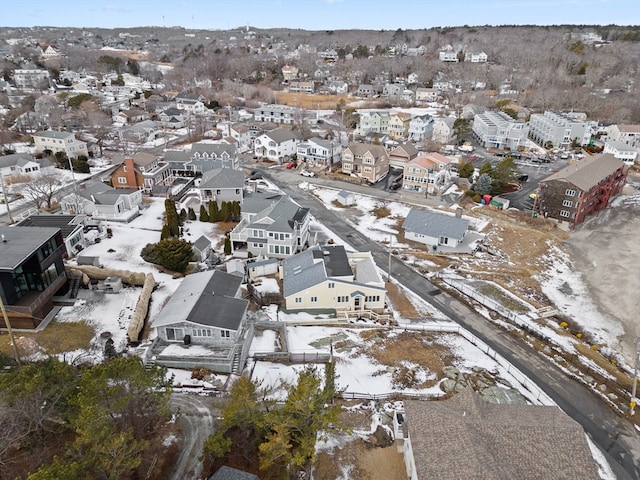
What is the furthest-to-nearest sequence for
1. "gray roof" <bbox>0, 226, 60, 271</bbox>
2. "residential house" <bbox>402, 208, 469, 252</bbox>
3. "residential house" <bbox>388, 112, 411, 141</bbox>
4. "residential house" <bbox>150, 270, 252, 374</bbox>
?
"residential house" <bbox>388, 112, 411, 141</bbox>
"residential house" <bbox>402, 208, 469, 252</bbox>
"gray roof" <bbox>0, 226, 60, 271</bbox>
"residential house" <bbox>150, 270, 252, 374</bbox>

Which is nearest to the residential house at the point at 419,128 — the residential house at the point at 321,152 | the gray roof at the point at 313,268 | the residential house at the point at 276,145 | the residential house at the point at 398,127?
the residential house at the point at 398,127

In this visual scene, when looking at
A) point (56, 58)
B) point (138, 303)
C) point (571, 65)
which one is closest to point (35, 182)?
point (138, 303)

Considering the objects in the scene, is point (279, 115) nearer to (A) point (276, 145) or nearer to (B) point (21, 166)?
(A) point (276, 145)

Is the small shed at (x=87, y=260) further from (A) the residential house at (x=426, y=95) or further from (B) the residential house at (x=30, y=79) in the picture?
(A) the residential house at (x=426, y=95)

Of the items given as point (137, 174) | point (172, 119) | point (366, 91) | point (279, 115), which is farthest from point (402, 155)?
point (366, 91)

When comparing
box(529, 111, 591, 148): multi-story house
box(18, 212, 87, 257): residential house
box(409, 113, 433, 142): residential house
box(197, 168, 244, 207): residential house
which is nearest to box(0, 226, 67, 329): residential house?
box(18, 212, 87, 257): residential house

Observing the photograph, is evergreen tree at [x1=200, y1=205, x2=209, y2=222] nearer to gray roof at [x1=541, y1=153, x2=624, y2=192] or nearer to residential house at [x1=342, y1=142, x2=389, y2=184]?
residential house at [x1=342, y1=142, x2=389, y2=184]
